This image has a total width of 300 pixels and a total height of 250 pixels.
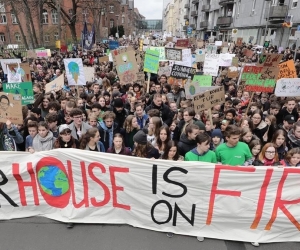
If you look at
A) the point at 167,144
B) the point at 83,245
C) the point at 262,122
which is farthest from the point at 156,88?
the point at 83,245

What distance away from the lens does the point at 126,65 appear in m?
7.58

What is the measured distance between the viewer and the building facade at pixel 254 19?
26.0 meters

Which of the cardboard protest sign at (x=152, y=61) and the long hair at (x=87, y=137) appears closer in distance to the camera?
the long hair at (x=87, y=137)

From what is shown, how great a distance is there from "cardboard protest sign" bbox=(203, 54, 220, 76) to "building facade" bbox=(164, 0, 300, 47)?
57.7 ft

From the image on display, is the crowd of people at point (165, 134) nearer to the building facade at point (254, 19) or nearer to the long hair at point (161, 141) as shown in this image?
the long hair at point (161, 141)

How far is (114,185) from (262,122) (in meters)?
3.15

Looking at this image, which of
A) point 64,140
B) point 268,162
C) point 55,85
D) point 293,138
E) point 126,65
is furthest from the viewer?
point 126,65

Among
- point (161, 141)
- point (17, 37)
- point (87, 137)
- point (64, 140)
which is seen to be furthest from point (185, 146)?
point (17, 37)

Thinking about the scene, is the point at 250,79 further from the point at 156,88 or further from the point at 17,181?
the point at 17,181

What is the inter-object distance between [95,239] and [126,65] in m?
5.43

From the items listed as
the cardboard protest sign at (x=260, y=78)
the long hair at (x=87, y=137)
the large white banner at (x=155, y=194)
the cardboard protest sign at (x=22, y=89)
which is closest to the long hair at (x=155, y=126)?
the long hair at (x=87, y=137)

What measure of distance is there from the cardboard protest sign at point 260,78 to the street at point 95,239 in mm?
4306

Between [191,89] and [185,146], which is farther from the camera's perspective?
[191,89]

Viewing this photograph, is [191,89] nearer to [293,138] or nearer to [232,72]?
[293,138]
